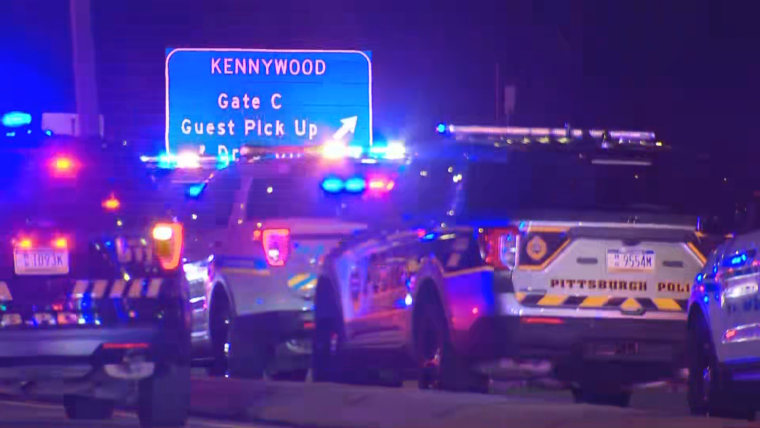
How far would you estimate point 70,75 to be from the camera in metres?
37.8

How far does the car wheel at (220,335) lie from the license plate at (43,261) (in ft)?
19.2

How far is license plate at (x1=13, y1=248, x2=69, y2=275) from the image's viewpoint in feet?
34.9

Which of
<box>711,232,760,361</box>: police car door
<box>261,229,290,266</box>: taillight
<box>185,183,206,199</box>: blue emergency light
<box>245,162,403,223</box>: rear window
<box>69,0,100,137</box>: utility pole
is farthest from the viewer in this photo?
<box>69,0,100,137</box>: utility pole

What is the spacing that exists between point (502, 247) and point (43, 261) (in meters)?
3.16

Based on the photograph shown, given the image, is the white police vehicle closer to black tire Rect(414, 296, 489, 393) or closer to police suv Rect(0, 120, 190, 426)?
black tire Rect(414, 296, 489, 393)

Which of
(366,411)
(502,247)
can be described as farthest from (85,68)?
(502,247)

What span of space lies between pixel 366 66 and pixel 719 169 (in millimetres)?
16089

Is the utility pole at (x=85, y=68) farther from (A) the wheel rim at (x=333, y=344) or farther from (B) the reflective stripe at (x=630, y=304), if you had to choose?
(B) the reflective stripe at (x=630, y=304)

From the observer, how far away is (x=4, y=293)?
34.6 ft

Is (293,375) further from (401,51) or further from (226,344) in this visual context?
(401,51)

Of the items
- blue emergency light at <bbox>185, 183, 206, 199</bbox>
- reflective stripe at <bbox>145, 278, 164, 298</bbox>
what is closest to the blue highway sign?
blue emergency light at <bbox>185, 183, 206, 199</bbox>

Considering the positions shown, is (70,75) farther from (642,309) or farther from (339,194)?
(642,309)

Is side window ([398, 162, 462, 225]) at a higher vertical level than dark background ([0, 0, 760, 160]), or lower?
lower

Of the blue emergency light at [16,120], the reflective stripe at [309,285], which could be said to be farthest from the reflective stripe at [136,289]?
the reflective stripe at [309,285]
